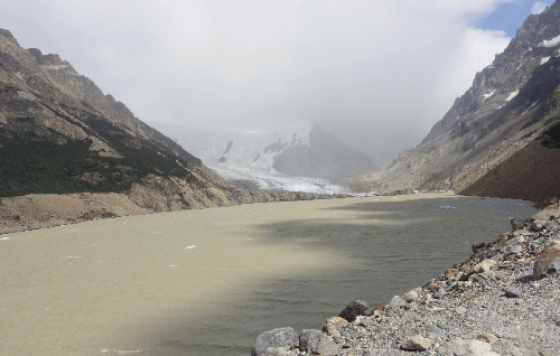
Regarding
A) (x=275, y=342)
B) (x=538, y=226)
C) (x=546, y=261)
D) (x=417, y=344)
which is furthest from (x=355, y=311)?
(x=538, y=226)

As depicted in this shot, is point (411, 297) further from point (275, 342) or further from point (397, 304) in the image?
point (275, 342)

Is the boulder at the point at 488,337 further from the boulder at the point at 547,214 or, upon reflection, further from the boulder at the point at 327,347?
the boulder at the point at 547,214

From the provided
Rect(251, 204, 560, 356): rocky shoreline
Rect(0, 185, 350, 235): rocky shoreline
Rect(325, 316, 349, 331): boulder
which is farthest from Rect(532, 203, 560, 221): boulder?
Rect(0, 185, 350, 235): rocky shoreline

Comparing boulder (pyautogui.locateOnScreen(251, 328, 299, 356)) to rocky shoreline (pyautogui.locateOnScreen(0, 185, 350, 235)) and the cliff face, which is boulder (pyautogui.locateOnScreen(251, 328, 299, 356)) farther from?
the cliff face

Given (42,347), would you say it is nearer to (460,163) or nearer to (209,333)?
(209,333)

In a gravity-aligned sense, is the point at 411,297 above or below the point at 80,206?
above

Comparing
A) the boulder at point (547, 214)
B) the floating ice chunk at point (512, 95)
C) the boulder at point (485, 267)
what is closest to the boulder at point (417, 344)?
the boulder at point (485, 267)

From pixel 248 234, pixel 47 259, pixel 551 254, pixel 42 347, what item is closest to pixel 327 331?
pixel 551 254
